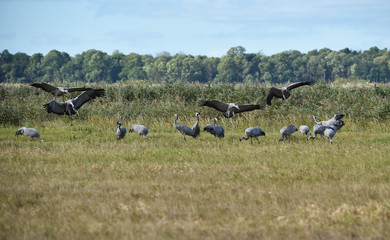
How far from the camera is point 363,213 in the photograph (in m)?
6.85

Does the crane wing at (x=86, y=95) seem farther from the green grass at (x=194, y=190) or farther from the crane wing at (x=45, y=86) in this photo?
the green grass at (x=194, y=190)

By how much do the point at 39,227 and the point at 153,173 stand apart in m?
4.36

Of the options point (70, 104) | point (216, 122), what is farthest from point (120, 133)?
point (70, 104)

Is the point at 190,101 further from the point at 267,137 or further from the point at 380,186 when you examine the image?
the point at 380,186

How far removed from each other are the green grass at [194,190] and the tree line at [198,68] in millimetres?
108976

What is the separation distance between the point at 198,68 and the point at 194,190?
126 metres

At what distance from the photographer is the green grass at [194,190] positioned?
6418 mm

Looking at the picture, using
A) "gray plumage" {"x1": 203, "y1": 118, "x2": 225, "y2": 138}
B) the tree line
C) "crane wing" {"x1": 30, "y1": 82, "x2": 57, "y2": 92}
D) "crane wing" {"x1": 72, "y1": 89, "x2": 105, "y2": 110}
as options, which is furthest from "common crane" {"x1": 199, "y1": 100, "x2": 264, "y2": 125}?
the tree line

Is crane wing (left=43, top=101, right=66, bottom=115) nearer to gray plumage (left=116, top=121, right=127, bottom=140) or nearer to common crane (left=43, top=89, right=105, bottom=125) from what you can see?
common crane (left=43, top=89, right=105, bottom=125)

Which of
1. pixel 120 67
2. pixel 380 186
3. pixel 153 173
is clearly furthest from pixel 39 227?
pixel 120 67

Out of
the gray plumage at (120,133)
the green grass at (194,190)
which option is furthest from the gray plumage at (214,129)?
the gray plumage at (120,133)

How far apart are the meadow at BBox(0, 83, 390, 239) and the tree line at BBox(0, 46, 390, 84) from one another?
108 meters

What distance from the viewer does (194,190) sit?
351 inches

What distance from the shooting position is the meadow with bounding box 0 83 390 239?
21.2 feet
